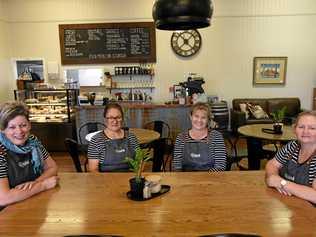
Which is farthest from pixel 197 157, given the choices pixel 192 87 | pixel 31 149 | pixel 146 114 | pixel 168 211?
pixel 192 87

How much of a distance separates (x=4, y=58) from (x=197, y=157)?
235 inches

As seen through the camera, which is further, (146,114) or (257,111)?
(257,111)

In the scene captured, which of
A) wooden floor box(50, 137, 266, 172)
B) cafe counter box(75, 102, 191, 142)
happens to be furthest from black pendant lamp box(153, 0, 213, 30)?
cafe counter box(75, 102, 191, 142)

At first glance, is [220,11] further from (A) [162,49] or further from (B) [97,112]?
(B) [97,112]

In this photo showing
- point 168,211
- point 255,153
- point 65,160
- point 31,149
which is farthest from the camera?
point 65,160

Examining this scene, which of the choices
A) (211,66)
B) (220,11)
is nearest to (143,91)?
(211,66)

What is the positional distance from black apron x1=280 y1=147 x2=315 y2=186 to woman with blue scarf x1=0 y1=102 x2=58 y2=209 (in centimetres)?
147

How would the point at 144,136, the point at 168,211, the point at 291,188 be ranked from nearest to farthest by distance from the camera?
the point at 168,211 → the point at 291,188 → the point at 144,136

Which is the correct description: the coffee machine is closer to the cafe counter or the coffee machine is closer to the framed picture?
the cafe counter

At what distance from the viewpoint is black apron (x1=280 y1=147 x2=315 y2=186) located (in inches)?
74.1

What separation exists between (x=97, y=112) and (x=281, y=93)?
4.25 meters

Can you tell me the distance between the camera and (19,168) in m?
1.94

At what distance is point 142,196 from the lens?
179 cm

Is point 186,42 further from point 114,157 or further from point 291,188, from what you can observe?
point 291,188
